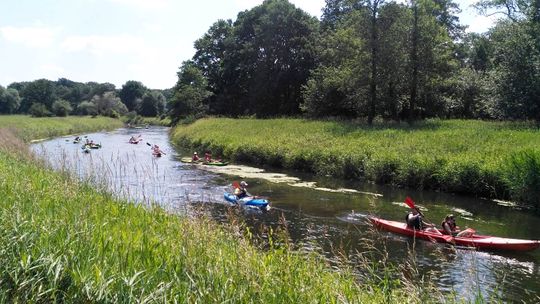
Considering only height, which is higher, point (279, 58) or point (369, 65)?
point (279, 58)

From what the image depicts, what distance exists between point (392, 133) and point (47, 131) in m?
32.7

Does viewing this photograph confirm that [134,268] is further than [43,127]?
No

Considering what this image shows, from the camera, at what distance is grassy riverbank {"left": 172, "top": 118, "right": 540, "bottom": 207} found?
14383 millimetres

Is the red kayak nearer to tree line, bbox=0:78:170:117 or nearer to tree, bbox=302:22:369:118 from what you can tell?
tree, bbox=302:22:369:118

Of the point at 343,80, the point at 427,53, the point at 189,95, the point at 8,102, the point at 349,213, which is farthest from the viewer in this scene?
the point at 8,102

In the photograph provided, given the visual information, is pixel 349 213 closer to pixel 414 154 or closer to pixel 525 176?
pixel 525 176

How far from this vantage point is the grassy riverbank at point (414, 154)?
14.4m

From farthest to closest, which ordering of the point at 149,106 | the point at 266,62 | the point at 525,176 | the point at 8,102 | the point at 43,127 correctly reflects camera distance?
the point at 149,106 < the point at 8,102 < the point at 266,62 < the point at 43,127 < the point at 525,176

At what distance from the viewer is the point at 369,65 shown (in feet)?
93.6

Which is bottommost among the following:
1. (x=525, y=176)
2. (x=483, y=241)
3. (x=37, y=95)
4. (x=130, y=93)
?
(x=483, y=241)

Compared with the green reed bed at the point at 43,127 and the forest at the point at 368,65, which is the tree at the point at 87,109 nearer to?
the forest at the point at 368,65

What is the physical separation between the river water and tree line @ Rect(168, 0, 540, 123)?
1252 cm

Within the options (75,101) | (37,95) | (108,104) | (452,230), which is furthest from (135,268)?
(75,101)

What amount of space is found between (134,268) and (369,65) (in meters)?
26.2
